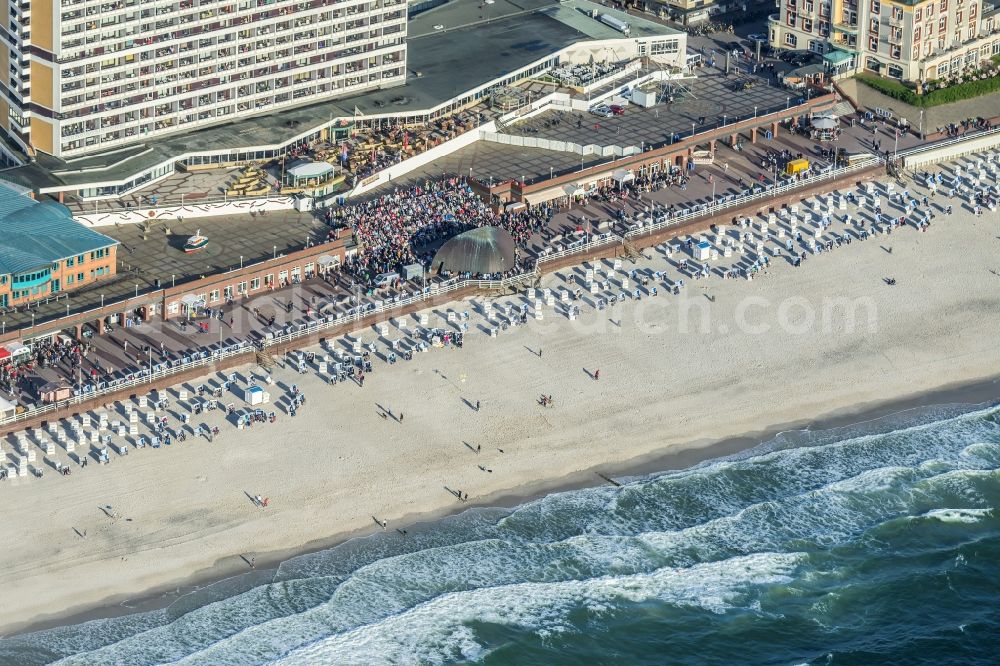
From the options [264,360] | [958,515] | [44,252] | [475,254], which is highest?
[44,252]

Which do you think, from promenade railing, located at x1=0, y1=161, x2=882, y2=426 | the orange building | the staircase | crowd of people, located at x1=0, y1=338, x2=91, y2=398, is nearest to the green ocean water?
the staircase

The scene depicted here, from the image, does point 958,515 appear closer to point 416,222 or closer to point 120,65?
point 416,222

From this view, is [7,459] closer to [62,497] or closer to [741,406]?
[62,497]

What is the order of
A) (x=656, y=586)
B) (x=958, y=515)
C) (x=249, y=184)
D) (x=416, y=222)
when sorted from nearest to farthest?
(x=656, y=586) → (x=958, y=515) → (x=249, y=184) → (x=416, y=222)

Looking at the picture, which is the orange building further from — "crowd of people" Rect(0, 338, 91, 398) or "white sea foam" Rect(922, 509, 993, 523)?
"white sea foam" Rect(922, 509, 993, 523)

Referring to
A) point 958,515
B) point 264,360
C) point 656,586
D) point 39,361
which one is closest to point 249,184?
point 264,360

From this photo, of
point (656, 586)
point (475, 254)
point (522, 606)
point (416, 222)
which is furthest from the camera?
point (416, 222)
